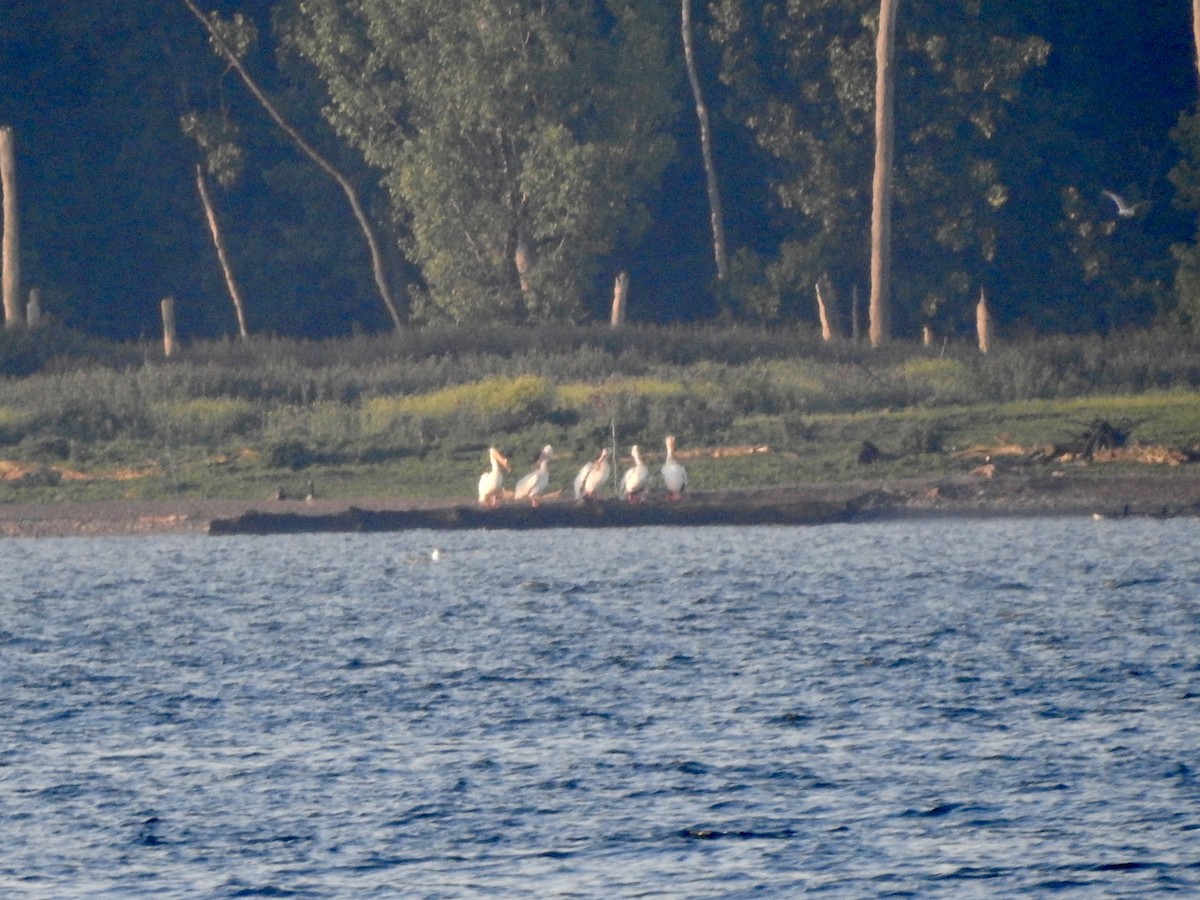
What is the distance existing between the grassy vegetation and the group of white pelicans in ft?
5.24

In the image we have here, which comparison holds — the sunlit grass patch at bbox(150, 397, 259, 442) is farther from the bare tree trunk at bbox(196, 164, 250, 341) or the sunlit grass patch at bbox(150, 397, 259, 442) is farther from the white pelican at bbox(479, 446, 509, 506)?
the bare tree trunk at bbox(196, 164, 250, 341)

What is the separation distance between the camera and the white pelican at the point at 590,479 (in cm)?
3075

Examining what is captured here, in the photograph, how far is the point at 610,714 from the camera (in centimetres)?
1864

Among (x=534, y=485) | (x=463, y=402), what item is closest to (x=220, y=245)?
(x=463, y=402)

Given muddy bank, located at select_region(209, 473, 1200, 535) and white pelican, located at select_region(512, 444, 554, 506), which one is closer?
muddy bank, located at select_region(209, 473, 1200, 535)

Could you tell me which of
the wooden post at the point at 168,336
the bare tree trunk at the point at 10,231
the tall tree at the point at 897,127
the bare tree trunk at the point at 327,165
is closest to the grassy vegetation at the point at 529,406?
the wooden post at the point at 168,336

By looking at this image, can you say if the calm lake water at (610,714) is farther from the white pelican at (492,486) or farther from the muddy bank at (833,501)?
the white pelican at (492,486)

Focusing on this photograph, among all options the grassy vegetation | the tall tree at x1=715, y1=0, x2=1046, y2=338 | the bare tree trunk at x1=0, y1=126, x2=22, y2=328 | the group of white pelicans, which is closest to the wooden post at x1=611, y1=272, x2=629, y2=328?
the grassy vegetation

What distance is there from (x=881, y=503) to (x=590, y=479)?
12.3 ft

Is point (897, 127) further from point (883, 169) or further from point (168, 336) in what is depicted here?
point (168, 336)

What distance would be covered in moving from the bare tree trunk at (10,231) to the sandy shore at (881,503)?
61.4 feet

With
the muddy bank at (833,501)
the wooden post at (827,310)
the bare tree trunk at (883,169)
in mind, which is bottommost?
the muddy bank at (833,501)

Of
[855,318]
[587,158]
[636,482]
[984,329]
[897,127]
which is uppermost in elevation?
[897,127]

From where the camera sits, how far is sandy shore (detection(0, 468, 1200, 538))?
3031cm
